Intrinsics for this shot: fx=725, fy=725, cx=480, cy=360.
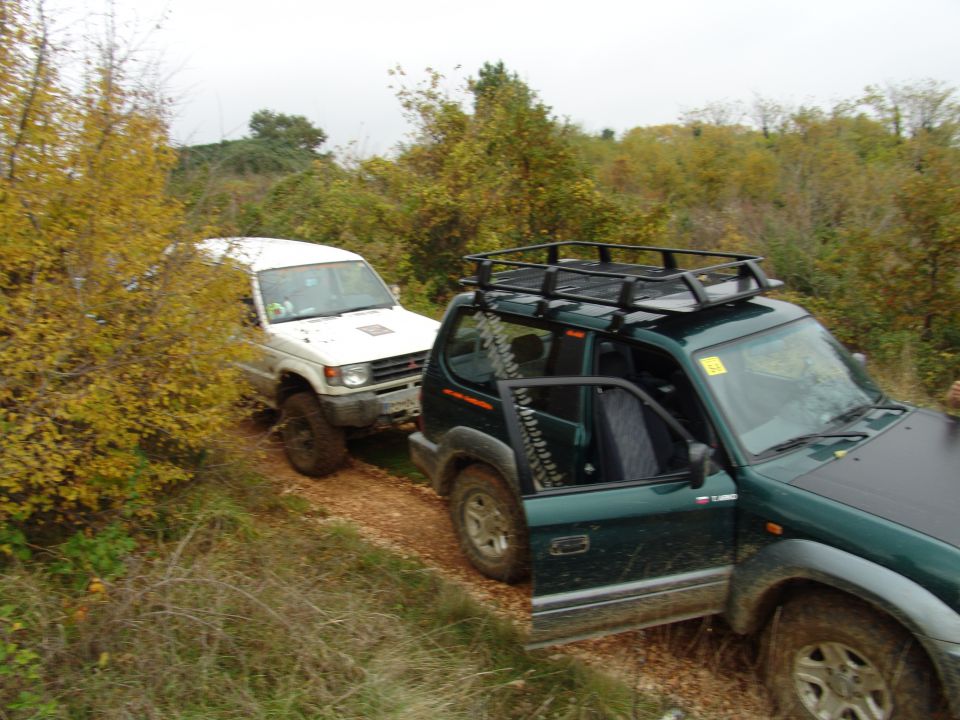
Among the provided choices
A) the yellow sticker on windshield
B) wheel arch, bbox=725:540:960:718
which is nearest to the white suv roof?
the yellow sticker on windshield

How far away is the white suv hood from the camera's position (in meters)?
6.23

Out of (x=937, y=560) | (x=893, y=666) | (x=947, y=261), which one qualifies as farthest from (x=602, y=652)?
(x=947, y=261)

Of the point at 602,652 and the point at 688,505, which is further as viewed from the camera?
the point at 602,652

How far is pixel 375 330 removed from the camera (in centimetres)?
679

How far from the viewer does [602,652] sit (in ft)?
12.9

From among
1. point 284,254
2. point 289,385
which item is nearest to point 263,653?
point 289,385

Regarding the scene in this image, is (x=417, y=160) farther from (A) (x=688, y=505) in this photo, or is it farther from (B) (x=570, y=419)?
(A) (x=688, y=505)

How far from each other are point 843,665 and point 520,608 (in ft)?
6.17

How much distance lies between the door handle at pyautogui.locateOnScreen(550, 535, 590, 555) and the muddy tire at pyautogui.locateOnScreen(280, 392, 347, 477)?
126 inches

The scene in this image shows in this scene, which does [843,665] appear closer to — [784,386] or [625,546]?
[625,546]

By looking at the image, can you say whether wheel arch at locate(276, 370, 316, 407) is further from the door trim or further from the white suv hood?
the door trim

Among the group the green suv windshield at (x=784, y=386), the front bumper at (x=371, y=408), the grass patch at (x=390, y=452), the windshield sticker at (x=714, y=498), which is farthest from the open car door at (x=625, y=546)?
the grass patch at (x=390, y=452)

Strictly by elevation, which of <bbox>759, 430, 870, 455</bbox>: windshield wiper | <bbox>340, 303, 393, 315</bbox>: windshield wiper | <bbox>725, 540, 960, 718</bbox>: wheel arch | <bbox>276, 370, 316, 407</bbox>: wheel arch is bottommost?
<bbox>725, 540, 960, 718</bbox>: wheel arch

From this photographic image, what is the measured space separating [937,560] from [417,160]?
37.6ft
